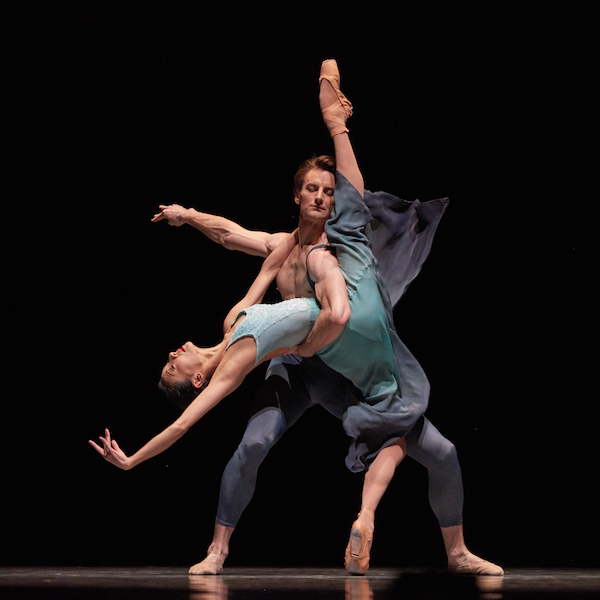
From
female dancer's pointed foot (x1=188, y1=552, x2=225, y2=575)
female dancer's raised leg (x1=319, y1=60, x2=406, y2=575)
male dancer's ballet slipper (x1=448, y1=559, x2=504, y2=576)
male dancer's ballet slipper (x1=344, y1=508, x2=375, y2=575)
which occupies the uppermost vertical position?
female dancer's raised leg (x1=319, y1=60, x2=406, y2=575)

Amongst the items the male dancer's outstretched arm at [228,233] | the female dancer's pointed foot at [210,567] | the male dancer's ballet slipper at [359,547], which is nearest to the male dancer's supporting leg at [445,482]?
the male dancer's ballet slipper at [359,547]

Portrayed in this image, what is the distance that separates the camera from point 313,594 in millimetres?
2342

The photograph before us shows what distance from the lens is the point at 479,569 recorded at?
294cm

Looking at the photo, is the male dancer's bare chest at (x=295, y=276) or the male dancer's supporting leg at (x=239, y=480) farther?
the male dancer's bare chest at (x=295, y=276)

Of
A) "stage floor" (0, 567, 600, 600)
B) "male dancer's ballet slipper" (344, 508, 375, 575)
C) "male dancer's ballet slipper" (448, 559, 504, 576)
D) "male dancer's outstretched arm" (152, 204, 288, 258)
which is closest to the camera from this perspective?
"stage floor" (0, 567, 600, 600)

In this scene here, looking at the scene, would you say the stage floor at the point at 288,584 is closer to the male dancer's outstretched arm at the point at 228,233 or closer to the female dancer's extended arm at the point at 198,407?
the female dancer's extended arm at the point at 198,407

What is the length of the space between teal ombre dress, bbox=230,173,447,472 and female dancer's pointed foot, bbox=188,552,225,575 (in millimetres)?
524

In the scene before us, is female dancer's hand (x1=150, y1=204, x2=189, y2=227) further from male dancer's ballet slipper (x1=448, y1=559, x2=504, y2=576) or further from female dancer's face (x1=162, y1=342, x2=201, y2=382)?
male dancer's ballet slipper (x1=448, y1=559, x2=504, y2=576)

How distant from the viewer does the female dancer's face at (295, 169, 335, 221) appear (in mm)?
3070

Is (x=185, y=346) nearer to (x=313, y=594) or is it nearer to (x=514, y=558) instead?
(x=313, y=594)

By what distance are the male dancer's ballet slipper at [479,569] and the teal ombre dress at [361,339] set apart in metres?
0.48

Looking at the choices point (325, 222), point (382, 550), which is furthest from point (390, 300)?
point (382, 550)

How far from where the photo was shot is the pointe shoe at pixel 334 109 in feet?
9.89

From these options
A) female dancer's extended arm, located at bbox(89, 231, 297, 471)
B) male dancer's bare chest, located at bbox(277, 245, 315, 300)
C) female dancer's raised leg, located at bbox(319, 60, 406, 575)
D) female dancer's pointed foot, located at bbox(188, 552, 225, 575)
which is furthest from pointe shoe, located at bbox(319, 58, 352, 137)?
female dancer's pointed foot, located at bbox(188, 552, 225, 575)
